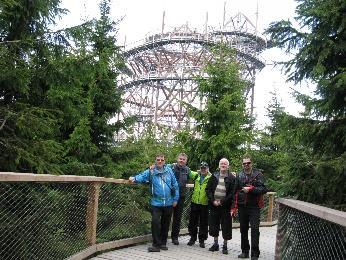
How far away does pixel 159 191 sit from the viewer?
7.24m

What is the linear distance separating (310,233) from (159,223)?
3.46 meters

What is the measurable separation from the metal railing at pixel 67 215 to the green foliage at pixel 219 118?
5.55 meters

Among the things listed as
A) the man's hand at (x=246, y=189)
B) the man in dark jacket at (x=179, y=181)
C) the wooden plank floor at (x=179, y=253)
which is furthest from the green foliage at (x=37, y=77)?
the man's hand at (x=246, y=189)

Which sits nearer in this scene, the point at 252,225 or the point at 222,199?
the point at 252,225

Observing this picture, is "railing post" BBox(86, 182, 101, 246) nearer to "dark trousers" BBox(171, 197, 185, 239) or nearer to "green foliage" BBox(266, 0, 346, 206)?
"dark trousers" BBox(171, 197, 185, 239)

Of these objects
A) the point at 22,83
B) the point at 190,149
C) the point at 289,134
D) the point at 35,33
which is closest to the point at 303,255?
the point at 289,134

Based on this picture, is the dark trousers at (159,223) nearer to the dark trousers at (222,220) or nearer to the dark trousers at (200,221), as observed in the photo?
the dark trousers at (222,220)

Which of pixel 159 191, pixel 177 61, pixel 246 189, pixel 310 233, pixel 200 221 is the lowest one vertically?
pixel 200 221

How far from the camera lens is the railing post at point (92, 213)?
6.34 metres

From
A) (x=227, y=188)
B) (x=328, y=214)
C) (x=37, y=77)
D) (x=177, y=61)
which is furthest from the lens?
(x=177, y=61)

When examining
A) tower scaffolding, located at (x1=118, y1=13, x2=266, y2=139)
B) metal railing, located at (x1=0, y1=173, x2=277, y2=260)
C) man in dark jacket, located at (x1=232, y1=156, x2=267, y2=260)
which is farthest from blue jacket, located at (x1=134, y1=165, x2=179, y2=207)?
tower scaffolding, located at (x1=118, y1=13, x2=266, y2=139)

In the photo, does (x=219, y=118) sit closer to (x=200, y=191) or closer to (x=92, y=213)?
(x=200, y=191)

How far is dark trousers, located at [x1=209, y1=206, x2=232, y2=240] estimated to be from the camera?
768 cm

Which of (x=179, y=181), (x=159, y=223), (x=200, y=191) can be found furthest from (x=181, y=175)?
(x=159, y=223)
